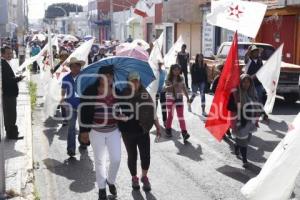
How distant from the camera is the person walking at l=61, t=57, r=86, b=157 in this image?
8.56m

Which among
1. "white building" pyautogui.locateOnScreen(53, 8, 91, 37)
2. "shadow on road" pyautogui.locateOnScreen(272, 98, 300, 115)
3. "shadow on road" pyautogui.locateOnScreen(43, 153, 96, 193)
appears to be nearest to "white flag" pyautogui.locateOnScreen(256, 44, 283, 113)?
"shadow on road" pyautogui.locateOnScreen(272, 98, 300, 115)

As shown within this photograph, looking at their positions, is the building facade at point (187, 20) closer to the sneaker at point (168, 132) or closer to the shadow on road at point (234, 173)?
the sneaker at point (168, 132)

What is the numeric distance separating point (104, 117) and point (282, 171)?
273 centimetres

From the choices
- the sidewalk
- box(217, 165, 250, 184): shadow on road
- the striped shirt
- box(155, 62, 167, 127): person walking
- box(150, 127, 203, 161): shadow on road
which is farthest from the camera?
box(155, 62, 167, 127): person walking

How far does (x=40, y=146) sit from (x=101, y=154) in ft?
12.8

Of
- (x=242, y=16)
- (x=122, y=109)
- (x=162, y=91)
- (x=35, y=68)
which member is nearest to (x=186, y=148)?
(x=162, y=91)

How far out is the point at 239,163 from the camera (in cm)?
844

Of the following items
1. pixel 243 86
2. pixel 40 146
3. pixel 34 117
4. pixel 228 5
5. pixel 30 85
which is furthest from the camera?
pixel 30 85

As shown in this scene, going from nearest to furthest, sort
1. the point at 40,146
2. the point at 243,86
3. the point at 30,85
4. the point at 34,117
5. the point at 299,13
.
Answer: the point at 243,86 → the point at 40,146 → the point at 34,117 → the point at 30,85 → the point at 299,13

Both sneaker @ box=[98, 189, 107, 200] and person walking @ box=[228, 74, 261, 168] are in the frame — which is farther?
person walking @ box=[228, 74, 261, 168]

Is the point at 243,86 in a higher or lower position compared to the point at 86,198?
higher

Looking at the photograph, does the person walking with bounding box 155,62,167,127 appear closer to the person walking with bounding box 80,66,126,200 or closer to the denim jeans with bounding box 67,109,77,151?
the denim jeans with bounding box 67,109,77,151

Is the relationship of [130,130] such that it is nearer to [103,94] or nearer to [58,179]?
[103,94]

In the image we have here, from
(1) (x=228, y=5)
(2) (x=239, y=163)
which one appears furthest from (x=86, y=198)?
(1) (x=228, y=5)
